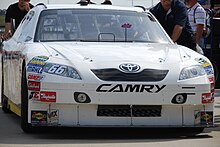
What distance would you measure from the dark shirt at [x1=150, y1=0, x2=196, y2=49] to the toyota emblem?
117 inches

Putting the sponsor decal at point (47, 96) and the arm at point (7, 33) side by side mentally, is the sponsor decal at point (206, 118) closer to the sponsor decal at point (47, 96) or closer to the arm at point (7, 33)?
the sponsor decal at point (47, 96)

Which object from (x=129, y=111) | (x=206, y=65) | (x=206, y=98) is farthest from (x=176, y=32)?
(x=129, y=111)

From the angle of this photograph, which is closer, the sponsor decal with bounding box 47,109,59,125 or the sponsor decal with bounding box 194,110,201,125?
the sponsor decal with bounding box 47,109,59,125

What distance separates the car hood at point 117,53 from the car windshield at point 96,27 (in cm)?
29

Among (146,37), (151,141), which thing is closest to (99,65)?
(151,141)

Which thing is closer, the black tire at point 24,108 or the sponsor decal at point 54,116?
the sponsor decal at point 54,116

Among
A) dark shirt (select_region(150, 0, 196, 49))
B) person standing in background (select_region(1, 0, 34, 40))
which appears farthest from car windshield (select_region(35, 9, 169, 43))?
person standing in background (select_region(1, 0, 34, 40))

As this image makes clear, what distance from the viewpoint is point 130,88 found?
24.9ft

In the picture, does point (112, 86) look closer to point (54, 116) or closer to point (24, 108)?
point (54, 116)

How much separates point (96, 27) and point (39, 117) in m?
1.69

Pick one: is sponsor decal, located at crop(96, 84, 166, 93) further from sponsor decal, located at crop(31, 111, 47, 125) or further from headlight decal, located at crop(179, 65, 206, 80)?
sponsor decal, located at crop(31, 111, 47, 125)

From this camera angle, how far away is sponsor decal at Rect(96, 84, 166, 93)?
24.8ft

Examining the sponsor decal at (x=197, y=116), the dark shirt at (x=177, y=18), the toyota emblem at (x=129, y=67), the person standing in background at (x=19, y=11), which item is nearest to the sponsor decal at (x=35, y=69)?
the toyota emblem at (x=129, y=67)

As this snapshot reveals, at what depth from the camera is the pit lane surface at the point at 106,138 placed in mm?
7395
